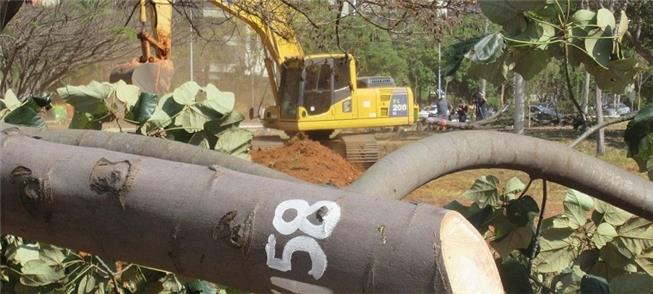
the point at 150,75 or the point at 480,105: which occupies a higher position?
the point at 150,75

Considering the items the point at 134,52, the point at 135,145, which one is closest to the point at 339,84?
the point at 134,52

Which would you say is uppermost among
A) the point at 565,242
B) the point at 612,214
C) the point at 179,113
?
the point at 179,113

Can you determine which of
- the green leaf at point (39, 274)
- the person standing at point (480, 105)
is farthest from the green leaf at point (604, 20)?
the person standing at point (480, 105)

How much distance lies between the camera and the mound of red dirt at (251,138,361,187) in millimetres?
15523

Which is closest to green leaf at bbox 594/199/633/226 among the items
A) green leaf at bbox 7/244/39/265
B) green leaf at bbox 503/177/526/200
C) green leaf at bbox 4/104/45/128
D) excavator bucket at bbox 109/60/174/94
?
green leaf at bbox 503/177/526/200

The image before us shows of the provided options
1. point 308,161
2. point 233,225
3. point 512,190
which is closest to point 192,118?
point 512,190

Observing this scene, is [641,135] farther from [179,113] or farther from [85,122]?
[85,122]

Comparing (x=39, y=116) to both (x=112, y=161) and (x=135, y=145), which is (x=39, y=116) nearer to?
(x=135, y=145)

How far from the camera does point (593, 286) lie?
7.75 feet

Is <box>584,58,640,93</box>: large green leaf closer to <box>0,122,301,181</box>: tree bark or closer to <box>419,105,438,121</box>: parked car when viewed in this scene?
<box>0,122,301,181</box>: tree bark

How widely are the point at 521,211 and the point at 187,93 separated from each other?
1.02m

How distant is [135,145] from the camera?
1774mm

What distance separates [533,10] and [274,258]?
4.47ft

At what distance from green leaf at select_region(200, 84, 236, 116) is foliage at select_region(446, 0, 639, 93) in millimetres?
697
